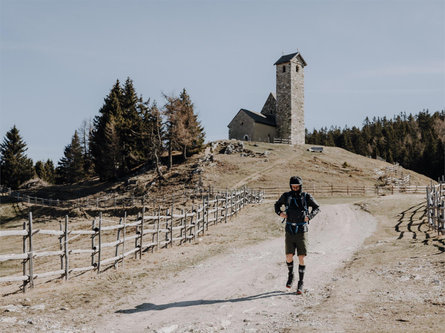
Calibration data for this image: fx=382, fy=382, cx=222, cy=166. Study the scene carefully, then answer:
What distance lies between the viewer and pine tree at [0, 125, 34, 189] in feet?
206

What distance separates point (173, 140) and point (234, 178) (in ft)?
38.0

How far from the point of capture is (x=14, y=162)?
6322 cm

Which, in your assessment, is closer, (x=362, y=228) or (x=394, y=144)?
(x=362, y=228)

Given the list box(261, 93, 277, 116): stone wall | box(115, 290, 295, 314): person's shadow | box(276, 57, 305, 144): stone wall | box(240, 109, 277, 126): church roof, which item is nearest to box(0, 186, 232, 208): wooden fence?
box(240, 109, 277, 126): church roof

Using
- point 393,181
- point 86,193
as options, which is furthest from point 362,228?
point 86,193

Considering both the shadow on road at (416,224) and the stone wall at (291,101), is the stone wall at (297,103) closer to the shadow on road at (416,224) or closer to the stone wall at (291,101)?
the stone wall at (291,101)

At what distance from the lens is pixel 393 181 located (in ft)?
167

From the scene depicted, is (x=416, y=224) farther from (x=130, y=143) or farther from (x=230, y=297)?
(x=130, y=143)

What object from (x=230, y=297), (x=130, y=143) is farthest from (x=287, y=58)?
(x=230, y=297)

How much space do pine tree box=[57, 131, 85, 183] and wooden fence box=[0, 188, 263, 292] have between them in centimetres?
3411

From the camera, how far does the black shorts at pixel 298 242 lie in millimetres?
7966

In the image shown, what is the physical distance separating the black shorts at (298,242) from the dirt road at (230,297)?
871 millimetres

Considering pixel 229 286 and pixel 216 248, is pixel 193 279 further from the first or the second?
pixel 216 248

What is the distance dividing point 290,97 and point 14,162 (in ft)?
157
